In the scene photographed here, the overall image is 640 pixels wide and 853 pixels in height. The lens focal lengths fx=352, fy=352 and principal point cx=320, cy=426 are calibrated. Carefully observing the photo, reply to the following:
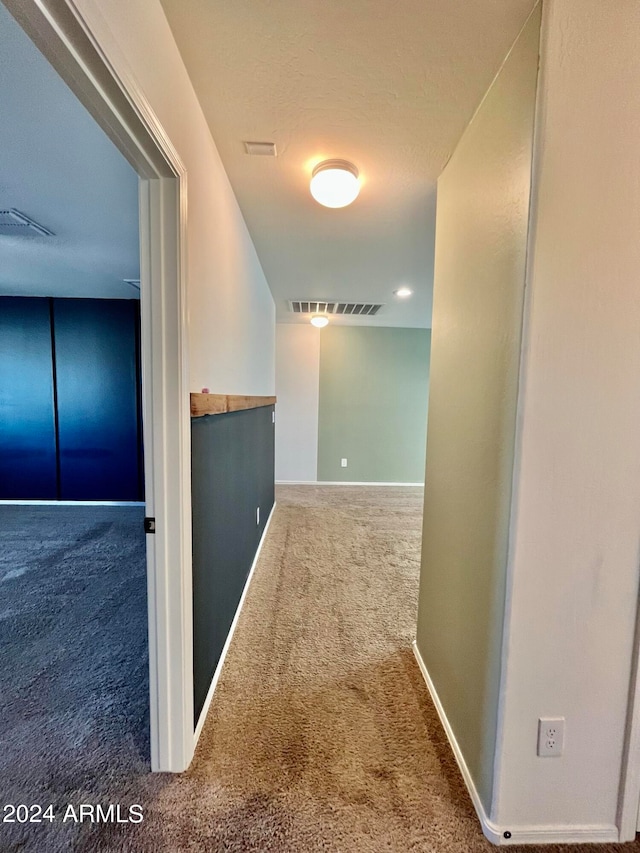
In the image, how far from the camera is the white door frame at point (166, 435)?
3.63 ft

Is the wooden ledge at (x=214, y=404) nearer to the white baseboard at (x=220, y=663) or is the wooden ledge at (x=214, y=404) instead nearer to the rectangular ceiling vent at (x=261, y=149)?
the rectangular ceiling vent at (x=261, y=149)

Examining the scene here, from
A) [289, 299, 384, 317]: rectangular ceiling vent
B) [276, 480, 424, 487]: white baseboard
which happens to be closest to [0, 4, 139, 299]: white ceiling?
[289, 299, 384, 317]: rectangular ceiling vent

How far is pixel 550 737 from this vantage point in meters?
1.04

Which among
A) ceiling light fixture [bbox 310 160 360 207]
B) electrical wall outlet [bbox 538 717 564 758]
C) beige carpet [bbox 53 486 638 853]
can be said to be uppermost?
ceiling light fixture [bbox 310 160 360 207]

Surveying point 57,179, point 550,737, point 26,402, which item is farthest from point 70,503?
point 550,737

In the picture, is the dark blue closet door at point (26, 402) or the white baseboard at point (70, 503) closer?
the dark blue closet door at point (26, 402)

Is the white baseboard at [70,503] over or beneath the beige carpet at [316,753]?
beneath

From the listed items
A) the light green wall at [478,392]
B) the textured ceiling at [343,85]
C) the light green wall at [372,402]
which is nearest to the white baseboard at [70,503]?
the light green wall at [372,402]

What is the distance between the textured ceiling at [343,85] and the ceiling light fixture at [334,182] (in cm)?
4

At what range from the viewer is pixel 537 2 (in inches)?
36.6

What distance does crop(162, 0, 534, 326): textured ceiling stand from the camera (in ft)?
3.18

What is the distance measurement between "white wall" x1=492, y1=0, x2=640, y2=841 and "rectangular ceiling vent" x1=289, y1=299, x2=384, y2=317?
314 centimetres

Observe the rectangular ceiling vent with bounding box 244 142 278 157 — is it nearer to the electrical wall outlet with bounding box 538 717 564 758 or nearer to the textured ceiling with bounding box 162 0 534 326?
the textured ceiling with bounding box 162 0 534 326

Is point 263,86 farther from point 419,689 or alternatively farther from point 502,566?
point 419,689
